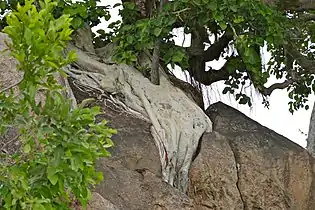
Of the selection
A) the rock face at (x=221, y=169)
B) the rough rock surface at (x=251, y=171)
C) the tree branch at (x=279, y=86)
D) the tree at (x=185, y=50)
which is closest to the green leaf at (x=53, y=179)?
the rock face at (x=221, y=169)

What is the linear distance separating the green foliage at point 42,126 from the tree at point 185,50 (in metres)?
2.25

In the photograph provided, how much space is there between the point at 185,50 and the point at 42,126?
320 cm

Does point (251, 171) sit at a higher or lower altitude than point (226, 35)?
lower

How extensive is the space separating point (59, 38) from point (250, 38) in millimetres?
2734

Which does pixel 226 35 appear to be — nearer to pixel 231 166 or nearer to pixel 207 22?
pixel 207 22

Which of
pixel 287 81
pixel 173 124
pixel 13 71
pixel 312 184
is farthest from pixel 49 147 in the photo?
pixel 287 81

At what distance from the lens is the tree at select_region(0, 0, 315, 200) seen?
4426 mm

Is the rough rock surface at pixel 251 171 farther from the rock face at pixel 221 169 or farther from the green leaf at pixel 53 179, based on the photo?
the green leaf at pixel 53 179

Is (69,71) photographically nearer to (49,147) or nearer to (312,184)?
(312,184)

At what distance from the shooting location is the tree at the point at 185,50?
443 centimetres

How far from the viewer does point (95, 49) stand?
555 cm

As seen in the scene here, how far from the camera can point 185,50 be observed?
507 centimetres

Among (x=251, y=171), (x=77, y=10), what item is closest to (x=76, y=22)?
(x=77, y=10)

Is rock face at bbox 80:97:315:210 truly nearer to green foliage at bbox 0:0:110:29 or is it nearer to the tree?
the tree
